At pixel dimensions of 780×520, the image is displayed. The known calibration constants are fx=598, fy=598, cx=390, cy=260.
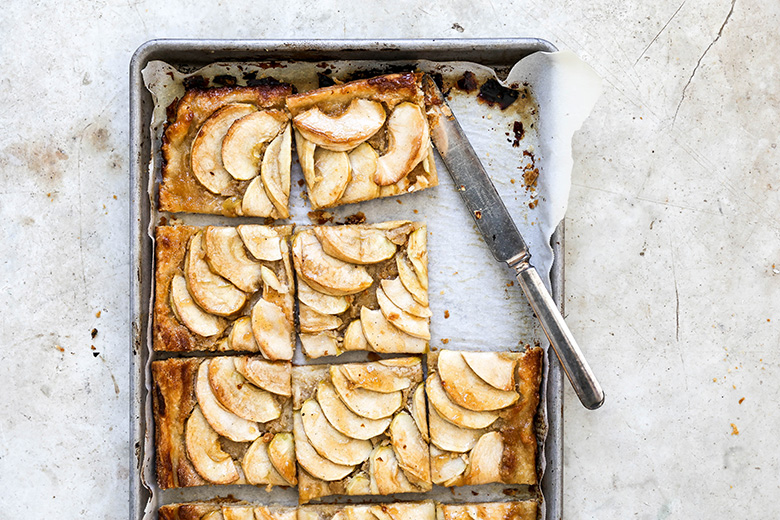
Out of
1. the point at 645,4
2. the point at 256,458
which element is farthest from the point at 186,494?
the point at 645,4

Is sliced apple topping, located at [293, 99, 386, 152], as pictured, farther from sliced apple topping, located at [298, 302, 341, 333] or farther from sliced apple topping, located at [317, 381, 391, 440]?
sliced apple topping, located at [317, 381, 391, 440]

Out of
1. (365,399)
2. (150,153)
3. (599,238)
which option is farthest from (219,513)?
(599,238)

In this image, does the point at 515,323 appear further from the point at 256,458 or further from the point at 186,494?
the point at 186,494

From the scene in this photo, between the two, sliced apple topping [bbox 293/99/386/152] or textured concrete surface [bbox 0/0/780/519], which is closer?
sliced apple topping [bbox 293/99/386/152]

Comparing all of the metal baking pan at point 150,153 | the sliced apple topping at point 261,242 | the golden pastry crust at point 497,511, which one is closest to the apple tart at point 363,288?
the sliced apple topping at point 261,242

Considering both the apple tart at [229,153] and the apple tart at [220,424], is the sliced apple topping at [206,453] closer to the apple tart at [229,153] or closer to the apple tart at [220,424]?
the apple tart at [220,424]

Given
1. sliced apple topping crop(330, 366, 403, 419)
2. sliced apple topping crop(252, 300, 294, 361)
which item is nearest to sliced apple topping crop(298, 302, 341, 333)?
sliced apple topping crop(252, 300, 294, 361)

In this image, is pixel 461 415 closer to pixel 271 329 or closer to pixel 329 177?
pixel 271 329
